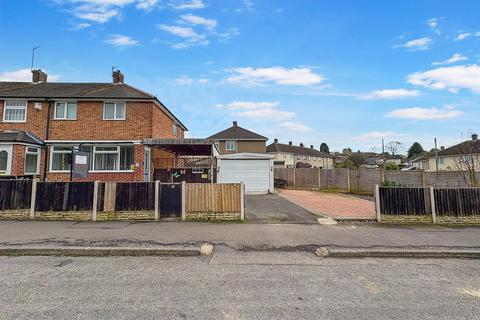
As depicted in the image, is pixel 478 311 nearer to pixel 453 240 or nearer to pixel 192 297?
pixel 192 297

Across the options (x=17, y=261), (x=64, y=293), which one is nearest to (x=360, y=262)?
(x=64, y=293)

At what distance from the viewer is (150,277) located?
525 cm

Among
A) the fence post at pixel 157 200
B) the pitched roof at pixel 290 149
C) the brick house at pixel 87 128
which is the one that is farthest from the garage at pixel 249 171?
the pitched roof at pixel 290 149

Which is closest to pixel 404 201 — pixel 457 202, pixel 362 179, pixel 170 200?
pixel 457 202

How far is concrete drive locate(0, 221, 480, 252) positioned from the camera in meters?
7.50

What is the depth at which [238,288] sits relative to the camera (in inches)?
186

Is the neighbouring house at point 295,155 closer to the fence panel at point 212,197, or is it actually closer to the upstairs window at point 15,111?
the upstairs window at point 15,111

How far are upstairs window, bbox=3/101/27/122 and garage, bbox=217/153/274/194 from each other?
11.7 meters

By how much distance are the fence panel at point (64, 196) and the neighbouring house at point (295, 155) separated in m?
45.3

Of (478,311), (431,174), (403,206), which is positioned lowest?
(478,311)

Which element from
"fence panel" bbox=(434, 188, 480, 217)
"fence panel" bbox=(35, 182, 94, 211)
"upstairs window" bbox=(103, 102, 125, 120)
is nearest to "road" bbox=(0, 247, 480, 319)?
"fence panel" bbox=(35, 182, 94, 211)

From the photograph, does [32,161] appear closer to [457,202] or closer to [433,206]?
[433,206]

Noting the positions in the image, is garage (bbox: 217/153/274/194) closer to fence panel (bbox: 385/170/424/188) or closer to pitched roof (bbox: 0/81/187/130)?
pitched roof (bbox: 0/81/187/130)

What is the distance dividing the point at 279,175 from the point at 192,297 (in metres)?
26.2
